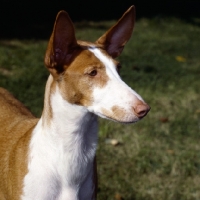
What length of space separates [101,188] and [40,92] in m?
2.06

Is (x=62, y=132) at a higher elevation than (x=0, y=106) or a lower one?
higher

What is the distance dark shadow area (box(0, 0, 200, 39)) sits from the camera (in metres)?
9.29

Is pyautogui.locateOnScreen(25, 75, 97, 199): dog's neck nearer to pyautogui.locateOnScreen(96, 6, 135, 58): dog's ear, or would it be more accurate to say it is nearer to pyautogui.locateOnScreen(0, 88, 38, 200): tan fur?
pyautogui.locateOnScreen(0, 88, 38, 200): tan fur

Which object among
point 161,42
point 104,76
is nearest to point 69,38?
point 104,76

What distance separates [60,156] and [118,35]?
919 mm

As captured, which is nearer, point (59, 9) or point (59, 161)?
point (59, 161)

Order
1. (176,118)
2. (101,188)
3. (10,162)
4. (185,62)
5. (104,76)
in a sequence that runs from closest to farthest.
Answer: (104,76) → (10,162) → (101,188) → (176,118) → (185,62)

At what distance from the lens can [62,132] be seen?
3.26m

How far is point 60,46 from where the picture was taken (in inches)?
123

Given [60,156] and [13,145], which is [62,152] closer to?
[60,156]

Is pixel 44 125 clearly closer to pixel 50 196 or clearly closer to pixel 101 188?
pixel 50 196

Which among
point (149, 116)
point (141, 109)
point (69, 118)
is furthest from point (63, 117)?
point (149, 116)

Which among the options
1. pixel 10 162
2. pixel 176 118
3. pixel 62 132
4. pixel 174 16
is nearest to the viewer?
pixel 62 132

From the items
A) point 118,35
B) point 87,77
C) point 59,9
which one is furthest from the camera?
point 59,9
